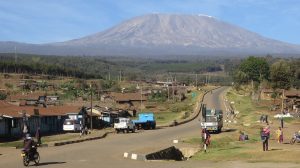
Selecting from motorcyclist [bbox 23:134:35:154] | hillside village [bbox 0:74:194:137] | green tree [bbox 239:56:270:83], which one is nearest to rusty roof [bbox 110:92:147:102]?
hillside village [bbox 0:74:194:137]

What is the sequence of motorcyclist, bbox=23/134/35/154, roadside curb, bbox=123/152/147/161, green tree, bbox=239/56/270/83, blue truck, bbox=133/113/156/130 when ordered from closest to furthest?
motorcyclist, bbox=23/134/35/154
roadside curb, bbox=123/152/147/161
blue truck, bbox=133/113/156/130
green tree, bbox=239/56/270/83

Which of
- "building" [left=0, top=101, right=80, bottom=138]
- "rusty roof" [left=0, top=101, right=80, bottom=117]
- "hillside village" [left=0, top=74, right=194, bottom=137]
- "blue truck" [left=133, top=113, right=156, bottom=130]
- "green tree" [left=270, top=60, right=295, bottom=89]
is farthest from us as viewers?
"green tree" [left=270, top=60, right=295, bottom=89]

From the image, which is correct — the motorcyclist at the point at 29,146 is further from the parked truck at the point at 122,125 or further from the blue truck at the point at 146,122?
the blue truck at the point at 146,122

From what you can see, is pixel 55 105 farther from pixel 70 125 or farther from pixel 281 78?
pixel 281 78

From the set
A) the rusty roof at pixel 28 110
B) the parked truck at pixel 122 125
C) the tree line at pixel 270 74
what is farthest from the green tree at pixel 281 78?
the parked truck at pixel 122 125

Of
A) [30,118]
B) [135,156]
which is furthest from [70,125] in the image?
[135,156]

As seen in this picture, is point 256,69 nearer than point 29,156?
No

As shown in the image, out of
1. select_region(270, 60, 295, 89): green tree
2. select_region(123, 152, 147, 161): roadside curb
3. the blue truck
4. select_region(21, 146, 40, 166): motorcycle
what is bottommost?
the blue truck

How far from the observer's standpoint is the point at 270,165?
2392cm

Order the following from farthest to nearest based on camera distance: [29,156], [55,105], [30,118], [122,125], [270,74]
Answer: [270,74]
[55,105]
[122,125]
[30,118]
[29,156]

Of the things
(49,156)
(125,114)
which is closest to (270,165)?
(49,156)

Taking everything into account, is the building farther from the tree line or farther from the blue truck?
the tree line

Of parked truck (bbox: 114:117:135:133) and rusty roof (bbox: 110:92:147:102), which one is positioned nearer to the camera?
parked truck (bbox: 114:117:135:133)

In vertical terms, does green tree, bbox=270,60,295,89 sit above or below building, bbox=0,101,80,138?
above
